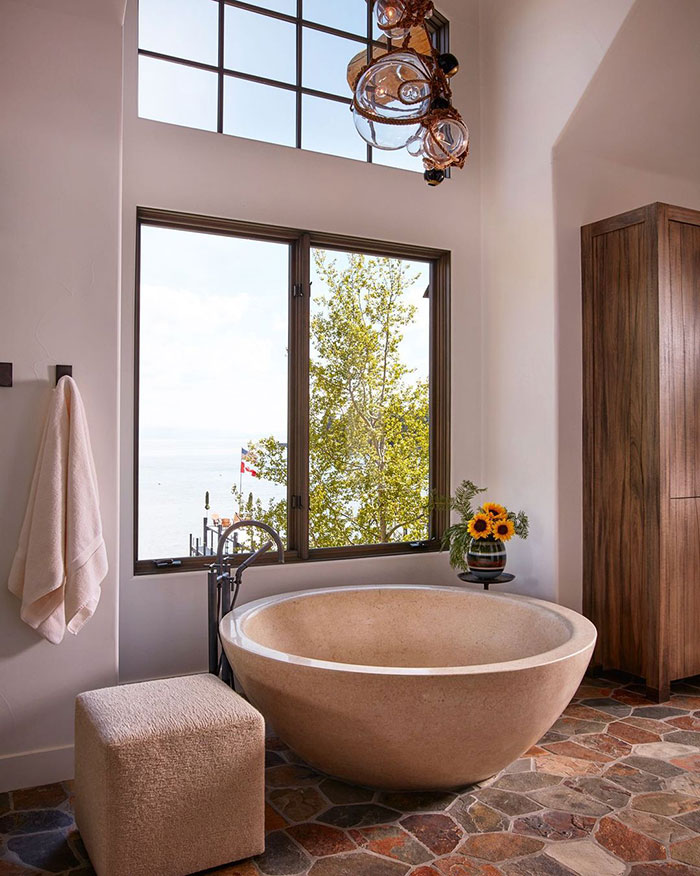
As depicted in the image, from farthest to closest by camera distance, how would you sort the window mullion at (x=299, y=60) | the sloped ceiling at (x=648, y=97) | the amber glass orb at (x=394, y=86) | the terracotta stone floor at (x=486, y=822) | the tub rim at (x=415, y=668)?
the window mullion at (x=299, y=60) → the sloped ceiling at (x=648, y=97) → the tub rim at (x=415, y=668) → the terracotta stone floor at (x=486, y=822) → the amber glass orb at (x=394, y=86)

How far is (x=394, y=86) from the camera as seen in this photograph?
185 centimetres

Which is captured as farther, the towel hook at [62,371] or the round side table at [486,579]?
the round side table at [486,579]

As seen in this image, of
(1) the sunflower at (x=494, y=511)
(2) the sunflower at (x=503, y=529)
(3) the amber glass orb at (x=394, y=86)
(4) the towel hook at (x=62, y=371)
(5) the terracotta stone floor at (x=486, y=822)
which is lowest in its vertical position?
(5) the terracotta stone floor at (x=486, y=822)

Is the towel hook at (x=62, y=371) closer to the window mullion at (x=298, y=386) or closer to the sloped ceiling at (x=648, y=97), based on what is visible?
the window mullion at (x=298, y=386)

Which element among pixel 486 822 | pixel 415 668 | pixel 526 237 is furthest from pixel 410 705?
pixel 526 237

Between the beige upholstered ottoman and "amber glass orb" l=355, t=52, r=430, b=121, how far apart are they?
1.74 m

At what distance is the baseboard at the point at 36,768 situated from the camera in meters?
2.62

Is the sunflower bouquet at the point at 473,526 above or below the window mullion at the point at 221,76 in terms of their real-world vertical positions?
below

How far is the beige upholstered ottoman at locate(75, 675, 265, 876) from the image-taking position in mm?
2021

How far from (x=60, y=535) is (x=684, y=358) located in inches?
116

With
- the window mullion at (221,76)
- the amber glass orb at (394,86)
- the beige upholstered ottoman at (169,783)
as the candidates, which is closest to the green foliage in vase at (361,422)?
the window mullion at (221,76)

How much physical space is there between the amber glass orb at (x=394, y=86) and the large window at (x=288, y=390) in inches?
69.9

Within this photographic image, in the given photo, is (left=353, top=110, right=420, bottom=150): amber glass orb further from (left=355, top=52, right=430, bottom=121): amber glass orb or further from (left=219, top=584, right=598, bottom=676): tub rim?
(left=219, top=584, right=598, bottom=676): tub rim

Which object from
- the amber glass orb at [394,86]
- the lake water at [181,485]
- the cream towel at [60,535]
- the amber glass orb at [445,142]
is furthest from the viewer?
the lake water at [181,485]
